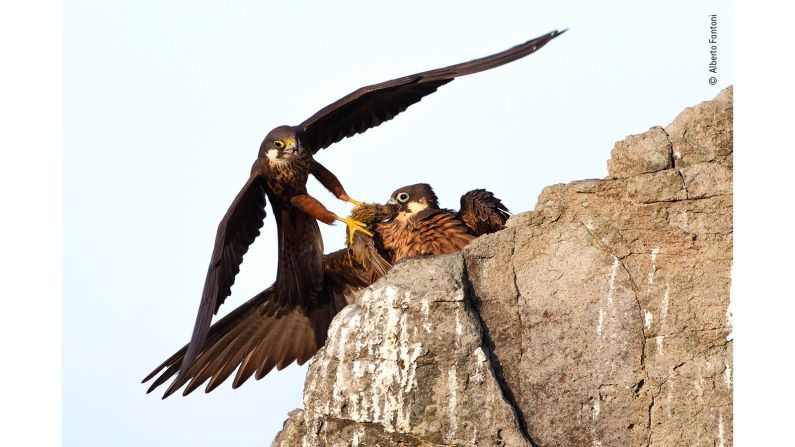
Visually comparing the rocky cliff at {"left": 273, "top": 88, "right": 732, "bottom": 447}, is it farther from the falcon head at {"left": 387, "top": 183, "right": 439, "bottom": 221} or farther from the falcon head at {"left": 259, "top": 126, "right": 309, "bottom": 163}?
the falcon head at {"left": 259, "top": 126, "right": 309, "bottom": 163}

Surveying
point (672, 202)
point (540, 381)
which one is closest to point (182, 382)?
point (540, 381)

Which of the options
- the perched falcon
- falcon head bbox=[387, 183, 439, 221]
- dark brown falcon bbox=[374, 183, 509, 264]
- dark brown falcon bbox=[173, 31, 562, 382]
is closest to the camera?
dark brown falcon bbox=[374, 183, 509, 264]

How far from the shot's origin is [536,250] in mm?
7680

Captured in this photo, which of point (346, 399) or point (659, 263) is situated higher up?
point (659, 263)

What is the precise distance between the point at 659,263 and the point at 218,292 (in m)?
3.42

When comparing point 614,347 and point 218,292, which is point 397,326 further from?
point 218,292

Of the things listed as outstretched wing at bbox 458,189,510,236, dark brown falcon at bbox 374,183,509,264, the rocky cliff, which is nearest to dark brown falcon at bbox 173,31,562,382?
dark brown falcon at bbox 374,183,509,264

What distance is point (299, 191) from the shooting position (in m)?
10.0

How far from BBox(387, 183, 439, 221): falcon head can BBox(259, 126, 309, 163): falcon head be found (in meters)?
0.79

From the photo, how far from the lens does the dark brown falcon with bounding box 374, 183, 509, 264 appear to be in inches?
360

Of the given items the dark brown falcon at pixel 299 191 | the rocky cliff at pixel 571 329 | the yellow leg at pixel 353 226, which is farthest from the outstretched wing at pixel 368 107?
A: the rocky cliff at pixel 571 329

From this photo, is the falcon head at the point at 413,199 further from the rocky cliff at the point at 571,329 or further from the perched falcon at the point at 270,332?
the rocky cliff at the point at 571,329

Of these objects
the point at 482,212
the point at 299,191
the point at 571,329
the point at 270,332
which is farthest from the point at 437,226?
the point at 270,332

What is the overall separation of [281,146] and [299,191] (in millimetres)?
387
